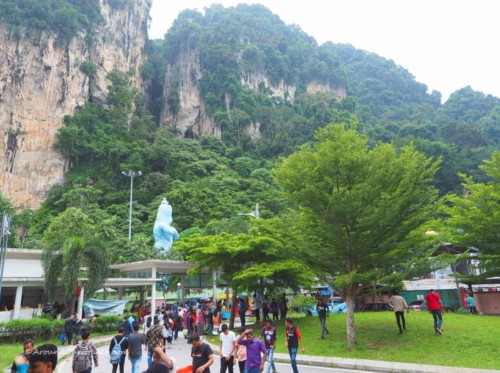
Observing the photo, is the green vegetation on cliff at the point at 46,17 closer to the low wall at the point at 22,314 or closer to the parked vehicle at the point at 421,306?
the low wall at the point at 22,314

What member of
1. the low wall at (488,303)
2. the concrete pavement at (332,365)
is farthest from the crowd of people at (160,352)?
the low wall at (488,303)

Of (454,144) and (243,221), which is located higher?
(454,144)

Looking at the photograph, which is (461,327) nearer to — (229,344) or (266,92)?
(229,344)

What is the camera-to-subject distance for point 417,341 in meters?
11.7

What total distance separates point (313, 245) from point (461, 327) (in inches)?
224

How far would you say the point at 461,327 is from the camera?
1301 cm

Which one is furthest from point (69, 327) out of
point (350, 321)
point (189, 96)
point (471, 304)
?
point (189, 96)

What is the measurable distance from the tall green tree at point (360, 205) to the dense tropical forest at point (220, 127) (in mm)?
11092

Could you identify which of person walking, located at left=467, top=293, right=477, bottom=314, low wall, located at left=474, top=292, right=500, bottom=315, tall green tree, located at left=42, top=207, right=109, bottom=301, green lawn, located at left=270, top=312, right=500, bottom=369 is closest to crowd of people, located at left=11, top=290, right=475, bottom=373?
green lawn, located at left=270, top=312, right=500, bottom=369

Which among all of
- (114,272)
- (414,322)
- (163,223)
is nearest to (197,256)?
(414,322)

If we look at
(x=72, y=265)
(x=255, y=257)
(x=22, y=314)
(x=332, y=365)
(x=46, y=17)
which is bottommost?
(x=332, y=365)

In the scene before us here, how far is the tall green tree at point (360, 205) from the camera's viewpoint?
39.0ft

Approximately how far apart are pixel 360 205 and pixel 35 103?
55.5m

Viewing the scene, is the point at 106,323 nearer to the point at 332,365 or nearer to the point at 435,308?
the point at 332,365
